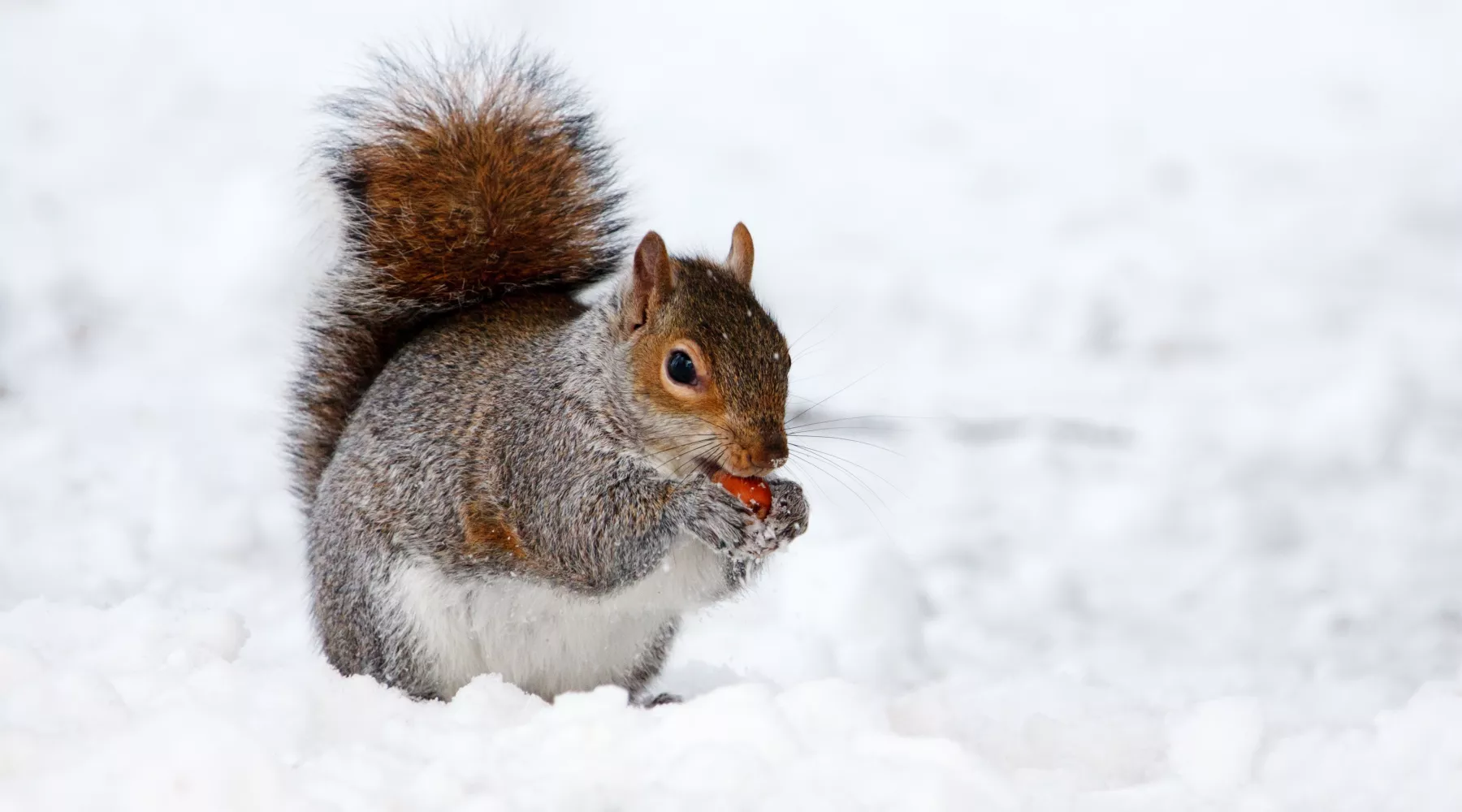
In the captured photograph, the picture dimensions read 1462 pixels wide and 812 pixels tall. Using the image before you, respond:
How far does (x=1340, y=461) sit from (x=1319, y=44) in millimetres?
2086

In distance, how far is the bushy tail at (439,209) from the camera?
2.34 meters

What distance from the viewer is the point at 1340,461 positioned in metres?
3.28

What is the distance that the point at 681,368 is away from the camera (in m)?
1.94

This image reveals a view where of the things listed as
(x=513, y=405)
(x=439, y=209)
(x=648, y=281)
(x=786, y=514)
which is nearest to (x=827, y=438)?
(x=786, y=514)

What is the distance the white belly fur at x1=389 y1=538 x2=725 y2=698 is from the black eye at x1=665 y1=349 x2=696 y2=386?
0.24m

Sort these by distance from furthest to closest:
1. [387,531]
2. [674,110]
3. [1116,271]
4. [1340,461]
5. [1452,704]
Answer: [674,110] < [1116,271] < [1340,461] < [387,531] < [1452,704]

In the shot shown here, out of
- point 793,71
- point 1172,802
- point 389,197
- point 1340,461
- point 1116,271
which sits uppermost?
point 793,71

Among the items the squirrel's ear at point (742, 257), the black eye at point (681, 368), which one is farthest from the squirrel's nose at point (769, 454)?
the squirrel's ear at point (742, 257)

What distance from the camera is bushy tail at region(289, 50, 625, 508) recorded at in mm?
2336

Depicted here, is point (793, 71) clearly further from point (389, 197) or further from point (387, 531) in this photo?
point (387, 531)

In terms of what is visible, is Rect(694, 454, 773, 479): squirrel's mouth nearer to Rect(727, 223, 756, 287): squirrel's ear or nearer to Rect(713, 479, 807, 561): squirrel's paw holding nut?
Rect(713, 479, 807, 561): squirrel's paw holding nut

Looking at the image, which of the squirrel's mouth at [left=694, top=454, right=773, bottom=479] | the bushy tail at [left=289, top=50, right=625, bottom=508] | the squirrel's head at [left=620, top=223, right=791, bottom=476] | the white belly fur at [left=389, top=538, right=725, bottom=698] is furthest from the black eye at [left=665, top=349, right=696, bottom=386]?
the bushy tail at [left=289, top=50, right=625, bottom=508]

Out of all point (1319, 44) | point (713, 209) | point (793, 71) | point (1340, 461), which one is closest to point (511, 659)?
point (1340, 461)

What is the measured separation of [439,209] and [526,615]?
65 centimetres
